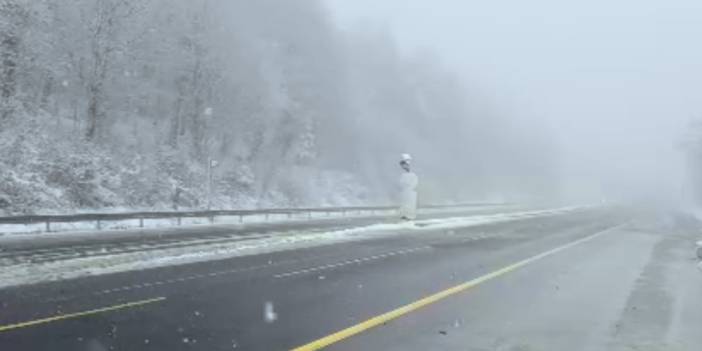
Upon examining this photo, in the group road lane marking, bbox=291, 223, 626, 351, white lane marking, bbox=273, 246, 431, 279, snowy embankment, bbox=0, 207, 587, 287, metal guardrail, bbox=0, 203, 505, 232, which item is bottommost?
road lane marking, bbox=291, 223, 626, 351

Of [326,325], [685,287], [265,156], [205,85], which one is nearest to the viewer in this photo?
[326,325]

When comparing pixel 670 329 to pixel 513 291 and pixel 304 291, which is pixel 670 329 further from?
pixel 304 291

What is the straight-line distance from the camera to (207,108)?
54.1 metres

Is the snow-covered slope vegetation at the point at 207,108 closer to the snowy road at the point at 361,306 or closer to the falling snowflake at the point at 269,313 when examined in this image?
the snowy road at the point at 361,306

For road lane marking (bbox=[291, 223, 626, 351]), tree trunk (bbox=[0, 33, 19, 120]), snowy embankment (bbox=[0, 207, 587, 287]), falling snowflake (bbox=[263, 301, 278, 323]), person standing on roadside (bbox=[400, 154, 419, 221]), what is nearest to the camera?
road lane marking (bbox=[291, 223, 626, 351])

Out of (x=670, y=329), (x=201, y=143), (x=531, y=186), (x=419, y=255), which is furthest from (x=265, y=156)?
(x=531, y=186)

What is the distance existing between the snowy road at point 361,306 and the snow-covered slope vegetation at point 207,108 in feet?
68.5

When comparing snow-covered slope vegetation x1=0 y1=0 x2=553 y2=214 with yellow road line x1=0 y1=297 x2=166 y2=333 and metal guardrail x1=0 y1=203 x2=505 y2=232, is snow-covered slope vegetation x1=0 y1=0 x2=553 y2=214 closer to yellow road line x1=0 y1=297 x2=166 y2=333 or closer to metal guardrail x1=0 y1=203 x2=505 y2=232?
metal guardrail x1=0 y1=203 x2=505 y2=232

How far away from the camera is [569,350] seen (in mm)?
9391

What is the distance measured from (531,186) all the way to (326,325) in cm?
12152

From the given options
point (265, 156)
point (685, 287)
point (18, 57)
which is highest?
point (18, 57)

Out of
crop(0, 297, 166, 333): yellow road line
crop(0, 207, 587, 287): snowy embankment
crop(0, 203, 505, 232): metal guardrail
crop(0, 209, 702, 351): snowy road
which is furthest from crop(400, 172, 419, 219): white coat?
crop(0, 297, 166, 333): yellow road line

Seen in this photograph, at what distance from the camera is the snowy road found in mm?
9219

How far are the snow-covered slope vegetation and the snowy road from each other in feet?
68.5
